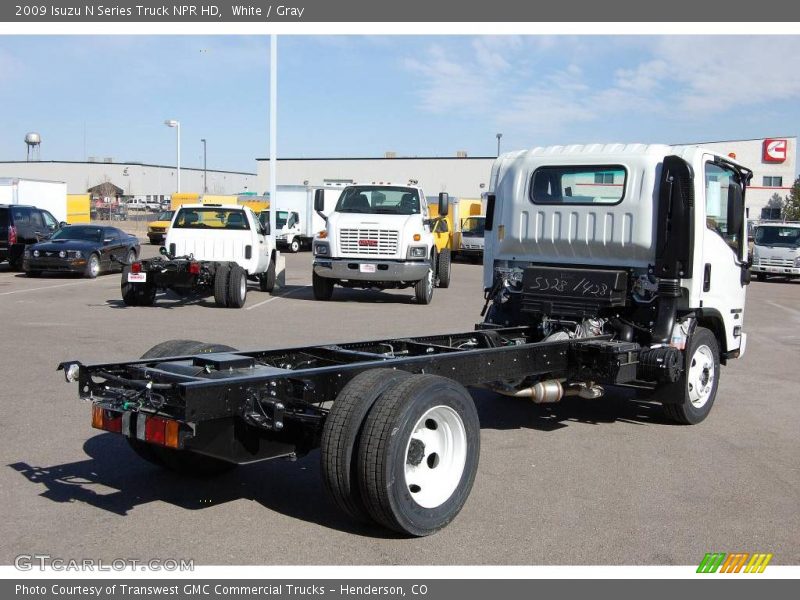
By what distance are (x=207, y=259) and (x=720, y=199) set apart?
11727 mm

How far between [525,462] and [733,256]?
3.37 metres

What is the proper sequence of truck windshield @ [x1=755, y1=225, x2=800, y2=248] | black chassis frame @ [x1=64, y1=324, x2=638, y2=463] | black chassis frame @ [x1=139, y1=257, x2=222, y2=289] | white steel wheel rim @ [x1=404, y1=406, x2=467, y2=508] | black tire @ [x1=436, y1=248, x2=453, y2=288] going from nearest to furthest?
black chassis frame @ [x1=64, y1=324, x2=638, y2=463] < white steel wheel rim @ [x1=404, y1=406, x2=467, y2=508] < black chassis frame @ [x1=139, y1=257, x2=222, y2=289] < black tire @ [x1=436, y1=248, x2=453, y2=288] < truck windshield @ [x1=755, y1=225, x2=800, y2=248]

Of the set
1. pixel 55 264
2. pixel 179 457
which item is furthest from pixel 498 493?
pixel 55 264

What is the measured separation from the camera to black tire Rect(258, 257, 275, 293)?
19828mm

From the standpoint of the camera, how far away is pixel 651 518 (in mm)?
5324

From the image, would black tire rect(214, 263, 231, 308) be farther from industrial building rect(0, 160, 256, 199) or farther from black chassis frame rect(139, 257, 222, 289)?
industrial building rect(0, 160, 256, 199)

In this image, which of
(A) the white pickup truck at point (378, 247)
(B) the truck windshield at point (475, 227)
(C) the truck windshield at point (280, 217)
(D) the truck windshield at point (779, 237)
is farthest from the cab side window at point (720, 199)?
(C) the truck windshield at point (280, 217)

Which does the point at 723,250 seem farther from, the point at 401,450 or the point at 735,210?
the point at 401,450

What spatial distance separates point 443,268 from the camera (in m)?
22.2

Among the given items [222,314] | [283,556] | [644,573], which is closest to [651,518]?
[644,573]

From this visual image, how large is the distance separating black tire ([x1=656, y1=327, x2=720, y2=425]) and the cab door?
338 millimetres

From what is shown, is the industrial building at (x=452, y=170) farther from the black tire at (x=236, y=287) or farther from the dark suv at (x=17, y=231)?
the black tire at (x=236, y=287)

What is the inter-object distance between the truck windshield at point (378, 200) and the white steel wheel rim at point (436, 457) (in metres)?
13.3

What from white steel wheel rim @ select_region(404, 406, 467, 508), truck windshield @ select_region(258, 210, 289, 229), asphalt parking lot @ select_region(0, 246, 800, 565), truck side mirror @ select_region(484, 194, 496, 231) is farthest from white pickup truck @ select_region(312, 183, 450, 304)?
truck windshield @ select_region(258, 210, 289, 229)
